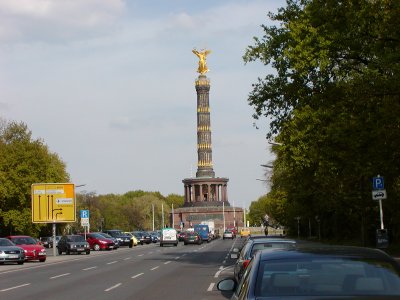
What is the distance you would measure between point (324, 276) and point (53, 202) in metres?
47.9

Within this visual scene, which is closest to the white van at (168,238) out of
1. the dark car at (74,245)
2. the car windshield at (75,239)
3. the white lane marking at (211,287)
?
the dark car at (74,245)

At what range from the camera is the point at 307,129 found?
3388 cm

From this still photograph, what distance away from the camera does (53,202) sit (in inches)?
2064

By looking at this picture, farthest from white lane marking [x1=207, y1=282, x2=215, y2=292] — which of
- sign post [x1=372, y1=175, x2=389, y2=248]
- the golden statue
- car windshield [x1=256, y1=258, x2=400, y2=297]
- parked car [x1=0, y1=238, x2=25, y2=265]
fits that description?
the golden statue

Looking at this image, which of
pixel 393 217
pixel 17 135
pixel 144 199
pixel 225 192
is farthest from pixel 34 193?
pixel 144 199

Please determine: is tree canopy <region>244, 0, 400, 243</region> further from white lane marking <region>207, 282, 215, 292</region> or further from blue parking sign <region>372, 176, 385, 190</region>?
white lane marking <region>207, 282, 215, 292</region>

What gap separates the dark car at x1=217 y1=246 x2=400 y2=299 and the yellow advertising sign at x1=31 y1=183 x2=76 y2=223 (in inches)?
1841

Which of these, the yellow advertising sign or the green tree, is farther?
the green tree

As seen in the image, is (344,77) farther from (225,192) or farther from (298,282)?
(225,192)

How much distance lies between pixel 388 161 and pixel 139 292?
1288 cm

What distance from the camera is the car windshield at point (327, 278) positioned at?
5.84 m

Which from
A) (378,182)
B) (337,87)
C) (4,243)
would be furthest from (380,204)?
(4,243)

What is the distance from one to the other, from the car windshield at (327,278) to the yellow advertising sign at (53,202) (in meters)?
46.9

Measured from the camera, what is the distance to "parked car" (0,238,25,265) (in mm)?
38875
